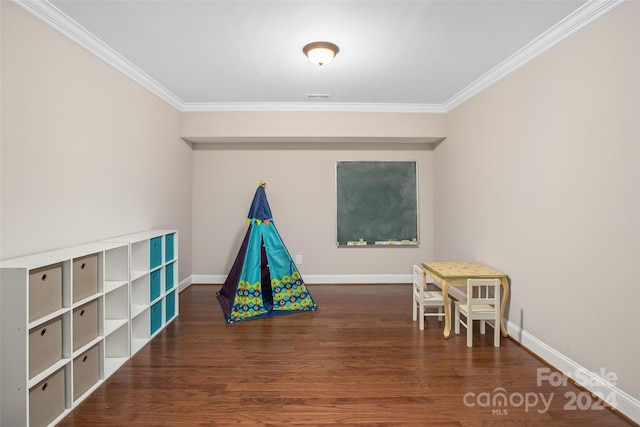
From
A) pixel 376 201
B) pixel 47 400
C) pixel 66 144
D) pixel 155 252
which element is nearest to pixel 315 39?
pixel 66 144

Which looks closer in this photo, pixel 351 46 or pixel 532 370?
pixel 532 370

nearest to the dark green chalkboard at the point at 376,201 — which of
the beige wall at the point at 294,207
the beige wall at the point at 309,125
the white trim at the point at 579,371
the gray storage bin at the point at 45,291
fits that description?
the beige wall at the point at 294,207

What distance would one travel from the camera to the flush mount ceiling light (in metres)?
2.66

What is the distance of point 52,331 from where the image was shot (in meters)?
1.89

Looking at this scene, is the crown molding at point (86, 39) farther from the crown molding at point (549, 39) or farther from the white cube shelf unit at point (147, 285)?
the crown molding at point (549, 39)

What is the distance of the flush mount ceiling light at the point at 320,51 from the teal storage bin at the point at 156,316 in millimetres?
2545

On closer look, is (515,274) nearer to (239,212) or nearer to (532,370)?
(532,370)

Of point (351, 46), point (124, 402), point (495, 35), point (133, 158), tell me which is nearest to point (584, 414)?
point (495, 35)

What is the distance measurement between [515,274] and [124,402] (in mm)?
3077

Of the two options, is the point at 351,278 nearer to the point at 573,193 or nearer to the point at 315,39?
the point at 573,193

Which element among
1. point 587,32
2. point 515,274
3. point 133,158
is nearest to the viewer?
point 587,32

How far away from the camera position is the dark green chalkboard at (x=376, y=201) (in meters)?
4.94

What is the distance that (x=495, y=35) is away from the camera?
8.40 feet

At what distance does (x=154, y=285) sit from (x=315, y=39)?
2497 millimetres
